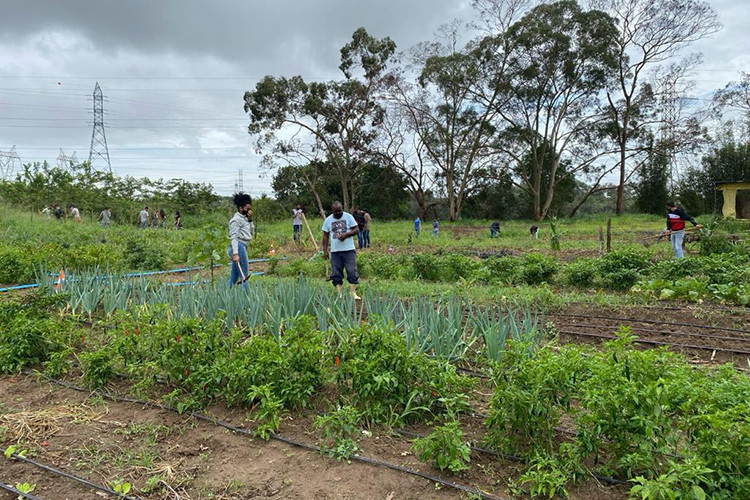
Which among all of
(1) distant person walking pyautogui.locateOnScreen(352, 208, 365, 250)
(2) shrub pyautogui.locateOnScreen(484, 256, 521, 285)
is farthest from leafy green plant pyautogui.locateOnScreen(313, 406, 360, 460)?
(1) distant person walking pyautogui.locateOnScreen(352, 208, 365, 250)

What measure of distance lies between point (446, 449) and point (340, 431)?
63 cm

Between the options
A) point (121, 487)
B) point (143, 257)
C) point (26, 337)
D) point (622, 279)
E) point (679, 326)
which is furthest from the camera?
point (143, 257)

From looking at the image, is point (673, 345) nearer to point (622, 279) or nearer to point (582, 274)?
point (622, 279)

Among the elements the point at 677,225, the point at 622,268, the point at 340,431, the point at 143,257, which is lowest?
the point at 340,431

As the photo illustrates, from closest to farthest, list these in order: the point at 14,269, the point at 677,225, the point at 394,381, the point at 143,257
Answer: the point at 394,381 → the point at 14,269 → the point at 677,225 → the point at 143,257

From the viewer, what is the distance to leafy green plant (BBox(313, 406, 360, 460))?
258 cm

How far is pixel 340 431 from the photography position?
8.82 feet

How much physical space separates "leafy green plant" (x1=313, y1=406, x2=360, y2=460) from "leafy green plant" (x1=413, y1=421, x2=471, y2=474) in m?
0.41

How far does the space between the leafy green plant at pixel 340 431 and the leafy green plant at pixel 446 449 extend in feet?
1.36

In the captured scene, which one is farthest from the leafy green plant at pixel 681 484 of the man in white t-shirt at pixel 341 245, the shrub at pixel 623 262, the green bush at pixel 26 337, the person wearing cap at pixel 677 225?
the person wearing cap at pixel 677 225

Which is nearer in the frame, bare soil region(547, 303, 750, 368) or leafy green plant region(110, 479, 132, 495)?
leafy green plant region(110, 479, 132, 495)

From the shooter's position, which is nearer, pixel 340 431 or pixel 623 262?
pixel 340 431

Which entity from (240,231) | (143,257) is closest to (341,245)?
(240,231)

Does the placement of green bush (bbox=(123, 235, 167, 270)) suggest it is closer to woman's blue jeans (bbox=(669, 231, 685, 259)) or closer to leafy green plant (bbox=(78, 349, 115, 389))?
leafy green plant (bbox=(78, 349, 115, 389))
